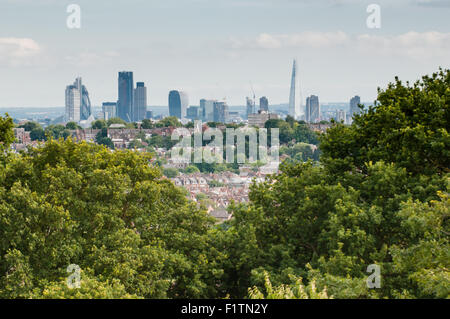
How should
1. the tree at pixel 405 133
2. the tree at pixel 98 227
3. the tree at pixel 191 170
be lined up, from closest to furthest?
the tree at pixel 98 227
the tree at pixel 405 133
the tree at pixel 191 170

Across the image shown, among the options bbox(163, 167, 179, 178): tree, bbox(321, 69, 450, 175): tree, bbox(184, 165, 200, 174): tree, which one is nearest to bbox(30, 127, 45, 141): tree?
bbox(184, 165, 200, 174): tree

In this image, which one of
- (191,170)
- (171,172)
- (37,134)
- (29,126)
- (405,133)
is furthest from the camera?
(29,126)

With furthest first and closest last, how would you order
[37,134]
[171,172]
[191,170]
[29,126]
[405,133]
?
[29,126] < [37,134] < [191,170] < [171,172] < [405,133]

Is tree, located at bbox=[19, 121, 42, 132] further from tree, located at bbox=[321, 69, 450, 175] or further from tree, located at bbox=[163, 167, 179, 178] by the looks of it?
tree, located at bbox=[321, 69, 450, 175]

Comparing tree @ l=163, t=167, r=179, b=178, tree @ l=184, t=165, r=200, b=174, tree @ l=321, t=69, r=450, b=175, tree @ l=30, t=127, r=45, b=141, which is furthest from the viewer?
tree @ l=30, t=127, r=45, b=141

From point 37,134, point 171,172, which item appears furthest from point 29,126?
point 171,172

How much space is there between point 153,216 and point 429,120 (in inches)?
447

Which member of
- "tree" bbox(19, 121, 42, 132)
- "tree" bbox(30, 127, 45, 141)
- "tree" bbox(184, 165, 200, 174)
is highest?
"tree" bbox(19, 121, 42, 132)

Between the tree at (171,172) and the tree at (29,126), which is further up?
the tree at (29,126)

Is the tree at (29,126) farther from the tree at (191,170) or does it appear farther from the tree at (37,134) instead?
the tree at (191,170)

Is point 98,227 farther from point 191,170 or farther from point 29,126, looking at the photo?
point 29,126

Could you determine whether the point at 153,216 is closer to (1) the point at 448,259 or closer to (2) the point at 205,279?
(2) the point at 205,279

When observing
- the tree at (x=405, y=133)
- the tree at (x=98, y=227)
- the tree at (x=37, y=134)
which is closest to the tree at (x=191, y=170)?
the tree at (x=37, y=134)

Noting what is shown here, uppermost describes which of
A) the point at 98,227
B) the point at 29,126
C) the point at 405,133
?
the point at 405,133
